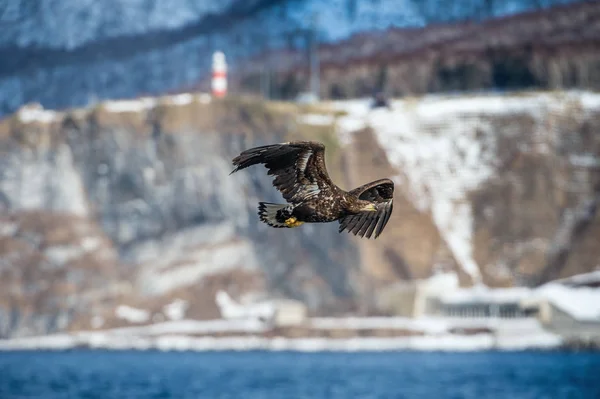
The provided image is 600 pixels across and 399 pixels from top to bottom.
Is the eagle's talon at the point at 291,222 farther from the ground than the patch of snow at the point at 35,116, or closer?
closer

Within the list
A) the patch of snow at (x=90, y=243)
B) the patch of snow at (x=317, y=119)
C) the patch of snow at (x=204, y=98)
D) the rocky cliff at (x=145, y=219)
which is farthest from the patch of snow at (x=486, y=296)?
the patch of snow at (x=90, y=243)

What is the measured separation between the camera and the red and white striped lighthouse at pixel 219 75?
112 meters

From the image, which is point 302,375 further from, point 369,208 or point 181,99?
point 369,208

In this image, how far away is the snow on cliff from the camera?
123 metres

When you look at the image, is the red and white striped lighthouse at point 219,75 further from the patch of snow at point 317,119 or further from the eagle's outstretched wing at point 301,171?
the eagle's outstretched wing at point 301,171

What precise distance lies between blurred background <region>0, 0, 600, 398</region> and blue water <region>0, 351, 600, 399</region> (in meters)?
1.77

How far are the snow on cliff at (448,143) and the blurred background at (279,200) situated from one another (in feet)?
0.65

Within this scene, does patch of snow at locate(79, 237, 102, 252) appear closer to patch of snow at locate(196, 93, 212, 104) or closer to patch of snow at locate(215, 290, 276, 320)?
patch of snow at locate(215, 290, 276, 320)

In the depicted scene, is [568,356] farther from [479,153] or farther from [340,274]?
[479,153]

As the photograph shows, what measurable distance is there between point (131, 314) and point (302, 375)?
42.6m

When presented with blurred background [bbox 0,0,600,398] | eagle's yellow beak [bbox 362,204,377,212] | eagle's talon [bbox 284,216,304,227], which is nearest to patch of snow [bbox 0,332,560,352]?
blurred background [bbox 0,0,600,398]

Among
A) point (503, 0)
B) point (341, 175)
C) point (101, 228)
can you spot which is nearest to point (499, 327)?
point (341, 175)

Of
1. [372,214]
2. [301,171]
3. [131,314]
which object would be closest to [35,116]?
[131,314]

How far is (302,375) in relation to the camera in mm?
73875
